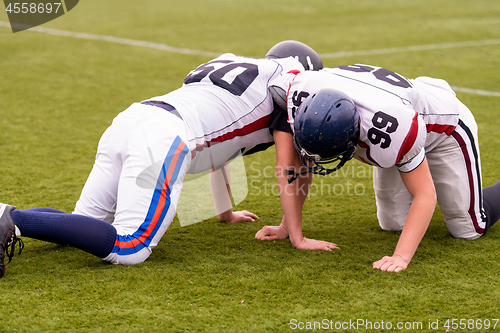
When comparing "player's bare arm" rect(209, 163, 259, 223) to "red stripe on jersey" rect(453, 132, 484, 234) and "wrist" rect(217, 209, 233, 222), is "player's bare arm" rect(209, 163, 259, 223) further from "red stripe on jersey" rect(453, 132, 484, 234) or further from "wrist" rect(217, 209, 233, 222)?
"red stripe on jersey" rect(453, 132, 484, 234)

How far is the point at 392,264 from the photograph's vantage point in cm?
261

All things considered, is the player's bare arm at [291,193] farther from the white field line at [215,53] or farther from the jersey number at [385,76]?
the white field line at [215,53]

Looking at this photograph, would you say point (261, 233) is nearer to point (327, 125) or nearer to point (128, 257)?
point (128, 257)

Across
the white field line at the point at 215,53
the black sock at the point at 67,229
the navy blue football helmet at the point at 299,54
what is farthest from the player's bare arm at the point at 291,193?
the white field line at the point at 215,53

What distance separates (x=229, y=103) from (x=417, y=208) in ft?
3.56

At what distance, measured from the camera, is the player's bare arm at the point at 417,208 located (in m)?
2.53

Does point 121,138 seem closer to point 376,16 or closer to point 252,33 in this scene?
point 252,33

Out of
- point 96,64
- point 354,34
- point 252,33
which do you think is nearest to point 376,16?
point 354,34

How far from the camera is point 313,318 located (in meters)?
2.21

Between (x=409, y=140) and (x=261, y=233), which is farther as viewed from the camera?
(x=261, y=233)

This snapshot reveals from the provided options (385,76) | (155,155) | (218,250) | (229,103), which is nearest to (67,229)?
(155,155)

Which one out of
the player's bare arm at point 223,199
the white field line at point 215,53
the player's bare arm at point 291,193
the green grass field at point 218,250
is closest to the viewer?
the green grass field at point 218,250

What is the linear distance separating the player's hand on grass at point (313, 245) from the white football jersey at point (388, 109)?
545mm

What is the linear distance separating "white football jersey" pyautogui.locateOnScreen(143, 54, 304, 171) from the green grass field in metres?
0.61
